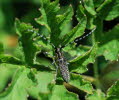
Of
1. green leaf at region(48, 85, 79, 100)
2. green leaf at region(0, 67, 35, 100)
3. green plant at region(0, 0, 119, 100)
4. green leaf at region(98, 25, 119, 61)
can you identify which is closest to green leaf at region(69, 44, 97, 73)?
green plant at region(0, 0, 119, 100)

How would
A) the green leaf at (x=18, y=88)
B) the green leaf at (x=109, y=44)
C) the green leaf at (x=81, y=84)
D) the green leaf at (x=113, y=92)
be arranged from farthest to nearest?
1. the green leaf at (x=109, y=44)
2. the green leaf at (x=113, y=92)
3. the green leaf at (x=81, y=84)
4. the green leaf at (x=18, y=88)

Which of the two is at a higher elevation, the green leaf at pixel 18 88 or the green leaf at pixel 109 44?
the green leaf at pixel 109 44

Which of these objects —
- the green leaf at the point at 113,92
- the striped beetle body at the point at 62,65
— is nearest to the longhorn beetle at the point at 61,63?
the striped beetle body at the point at 62,65

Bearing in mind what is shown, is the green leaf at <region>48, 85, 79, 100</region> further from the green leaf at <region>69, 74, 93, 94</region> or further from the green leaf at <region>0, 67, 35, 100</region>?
the green leaf at <region>0, 67, 35, 100</region>

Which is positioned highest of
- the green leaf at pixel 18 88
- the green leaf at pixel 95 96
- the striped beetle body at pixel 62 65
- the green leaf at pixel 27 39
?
the green leaf at pixel 27 39

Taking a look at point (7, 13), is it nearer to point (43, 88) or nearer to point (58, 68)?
point (43, 88)

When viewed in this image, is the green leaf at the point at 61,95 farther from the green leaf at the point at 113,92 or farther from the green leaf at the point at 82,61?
the green leaf at the point at 113,92
